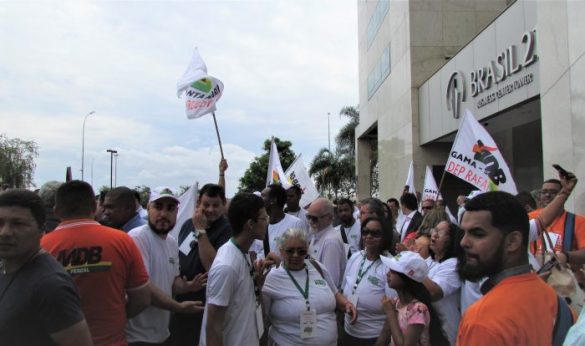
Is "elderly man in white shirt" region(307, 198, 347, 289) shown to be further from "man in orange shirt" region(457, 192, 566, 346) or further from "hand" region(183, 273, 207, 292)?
"man in orange shirt" region(457, 192, 566, 346)

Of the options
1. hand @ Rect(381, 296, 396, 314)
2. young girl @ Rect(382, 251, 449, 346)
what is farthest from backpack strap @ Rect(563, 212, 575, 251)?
hand @ Rect(381, 296, 396, 314)

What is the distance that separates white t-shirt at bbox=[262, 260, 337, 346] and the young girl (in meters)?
0.42

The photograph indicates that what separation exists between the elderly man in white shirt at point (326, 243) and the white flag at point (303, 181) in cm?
299

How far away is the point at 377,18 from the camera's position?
25562mm

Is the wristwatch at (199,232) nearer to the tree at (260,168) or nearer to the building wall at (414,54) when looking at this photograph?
→ the building wall at (414,54)

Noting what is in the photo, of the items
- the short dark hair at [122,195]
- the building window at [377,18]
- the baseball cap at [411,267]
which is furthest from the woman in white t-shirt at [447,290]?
the building window at [377,18]

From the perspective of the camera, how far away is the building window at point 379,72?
77.1 ft

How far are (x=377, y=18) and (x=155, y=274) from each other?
79.7 feet

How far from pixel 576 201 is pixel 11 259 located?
6.92 m

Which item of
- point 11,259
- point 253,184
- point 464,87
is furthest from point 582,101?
point 253,184

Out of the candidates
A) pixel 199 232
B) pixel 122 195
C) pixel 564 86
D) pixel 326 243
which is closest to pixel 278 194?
pixel 326 243

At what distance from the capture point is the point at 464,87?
596 inches

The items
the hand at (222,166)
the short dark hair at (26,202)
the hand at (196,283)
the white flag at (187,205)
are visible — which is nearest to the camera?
the short dark hair at (26,202)

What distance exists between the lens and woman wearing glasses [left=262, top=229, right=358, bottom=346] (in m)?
3.38
